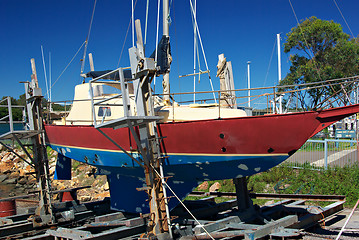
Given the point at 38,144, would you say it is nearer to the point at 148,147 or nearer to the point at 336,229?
the point at 148,147

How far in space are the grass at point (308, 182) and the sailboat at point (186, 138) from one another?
3.99 m

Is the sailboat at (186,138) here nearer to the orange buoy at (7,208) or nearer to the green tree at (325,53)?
the orange buoy at (7,208)

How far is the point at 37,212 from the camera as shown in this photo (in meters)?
9.19

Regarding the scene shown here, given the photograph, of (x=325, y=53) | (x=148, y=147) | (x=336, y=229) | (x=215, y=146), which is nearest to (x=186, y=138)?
(x=215, y=146)

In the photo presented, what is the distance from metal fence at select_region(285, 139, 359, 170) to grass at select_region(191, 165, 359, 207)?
435 mm

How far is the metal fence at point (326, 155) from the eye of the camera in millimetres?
12981

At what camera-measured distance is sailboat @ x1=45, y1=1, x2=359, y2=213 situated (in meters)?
6.55

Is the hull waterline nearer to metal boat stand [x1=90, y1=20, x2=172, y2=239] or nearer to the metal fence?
metal boat stand [x1=90, y1=20, x2=172, y2=239]

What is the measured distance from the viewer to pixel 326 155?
512 inches

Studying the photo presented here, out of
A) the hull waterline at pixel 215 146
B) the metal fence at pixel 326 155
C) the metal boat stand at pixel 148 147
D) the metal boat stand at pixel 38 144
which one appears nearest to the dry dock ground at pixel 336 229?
the hull waterline at pixel 215 146

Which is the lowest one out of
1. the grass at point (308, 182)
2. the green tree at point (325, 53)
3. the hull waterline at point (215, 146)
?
the grass at point (308, 182)

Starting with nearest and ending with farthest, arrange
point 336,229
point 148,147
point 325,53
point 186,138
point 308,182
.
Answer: point 148,147
point 186,138
point 336,229
point 308,182
point 325,53

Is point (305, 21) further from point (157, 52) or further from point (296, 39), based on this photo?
point (157, 52)

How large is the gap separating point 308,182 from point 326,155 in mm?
1455
